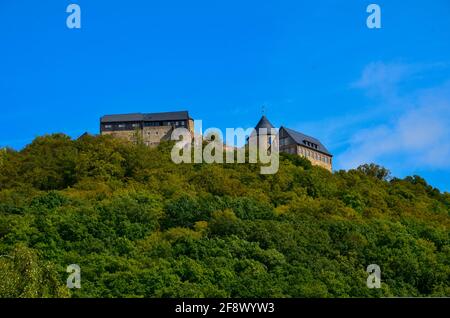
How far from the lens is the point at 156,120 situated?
124 meters

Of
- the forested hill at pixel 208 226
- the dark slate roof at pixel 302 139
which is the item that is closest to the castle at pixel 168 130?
the dark slate roof at pixel 302 139

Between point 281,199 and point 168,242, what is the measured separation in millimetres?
20076

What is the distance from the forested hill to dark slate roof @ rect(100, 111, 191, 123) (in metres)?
29.2

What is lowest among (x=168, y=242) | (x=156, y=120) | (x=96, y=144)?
(x=168, y=242)

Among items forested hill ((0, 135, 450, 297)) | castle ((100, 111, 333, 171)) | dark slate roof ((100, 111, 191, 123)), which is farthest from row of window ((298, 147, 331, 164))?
forested hill ((0, 135, 450, 297))

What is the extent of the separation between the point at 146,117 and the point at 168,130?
5.25m

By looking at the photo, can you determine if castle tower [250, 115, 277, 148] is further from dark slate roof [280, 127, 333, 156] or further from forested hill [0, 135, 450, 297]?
forested hill [0, 135, 450, 297]

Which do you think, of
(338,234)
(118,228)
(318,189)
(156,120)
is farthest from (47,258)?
(156,120)

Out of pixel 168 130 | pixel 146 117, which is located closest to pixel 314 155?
pixel 168 130

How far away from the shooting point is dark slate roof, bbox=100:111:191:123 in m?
124

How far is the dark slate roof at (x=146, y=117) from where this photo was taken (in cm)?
12375

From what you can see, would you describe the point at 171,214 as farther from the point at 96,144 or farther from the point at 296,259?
the point at 96,144

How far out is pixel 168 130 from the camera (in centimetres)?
12169

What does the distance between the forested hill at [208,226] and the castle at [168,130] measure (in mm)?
24970
